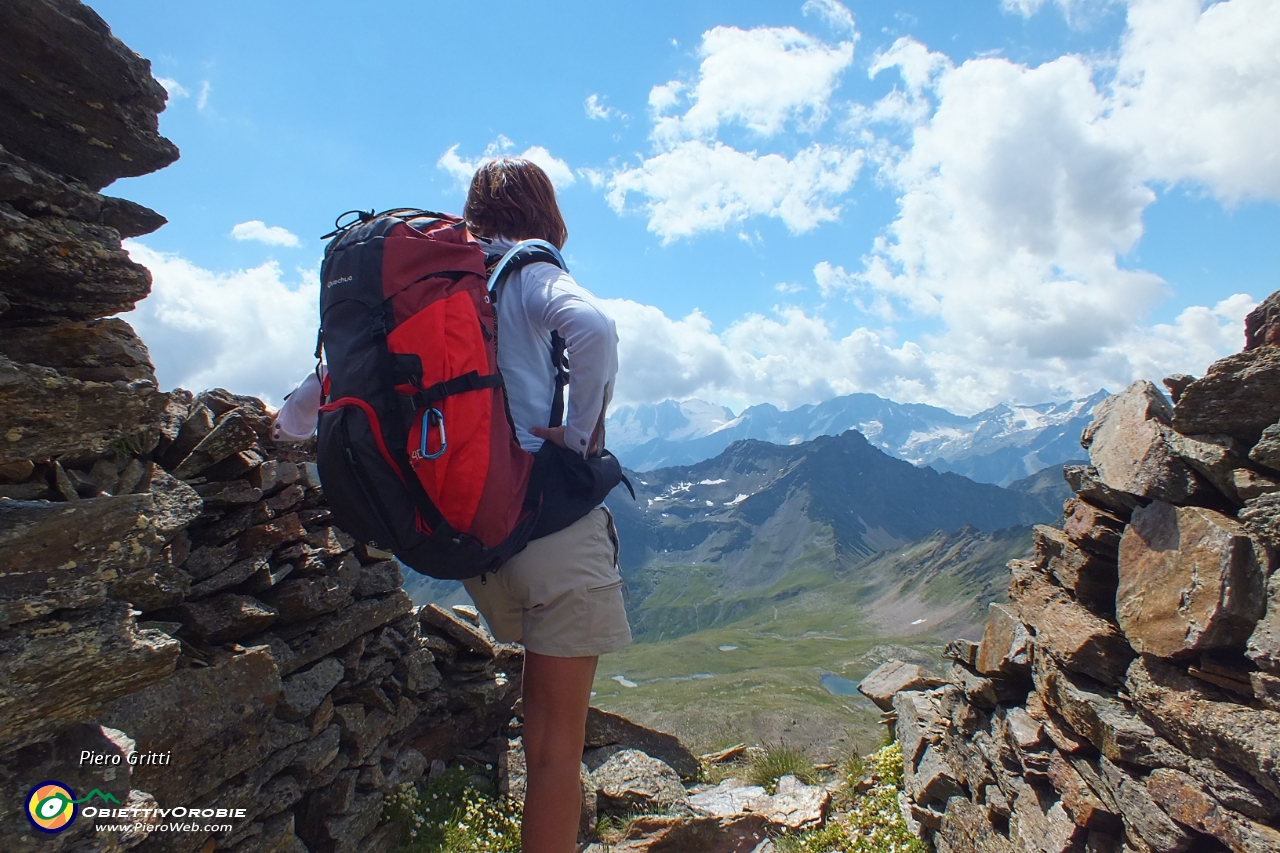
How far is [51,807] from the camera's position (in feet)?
11.4

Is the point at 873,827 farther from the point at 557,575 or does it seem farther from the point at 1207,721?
the point at 557,575

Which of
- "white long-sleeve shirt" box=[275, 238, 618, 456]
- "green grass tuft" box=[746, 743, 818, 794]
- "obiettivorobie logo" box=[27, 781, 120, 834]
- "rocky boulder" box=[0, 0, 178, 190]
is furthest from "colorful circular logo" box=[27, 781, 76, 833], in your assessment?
"green grass tuft" box=[746, 743, 818, 794]

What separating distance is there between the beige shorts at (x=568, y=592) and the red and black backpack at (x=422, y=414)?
0.52 ft

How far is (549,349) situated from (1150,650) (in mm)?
6591

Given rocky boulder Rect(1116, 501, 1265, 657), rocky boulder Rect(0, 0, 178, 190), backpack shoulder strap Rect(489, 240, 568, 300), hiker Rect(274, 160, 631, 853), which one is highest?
rocky boulder Rect(0, 0, 178, 190)

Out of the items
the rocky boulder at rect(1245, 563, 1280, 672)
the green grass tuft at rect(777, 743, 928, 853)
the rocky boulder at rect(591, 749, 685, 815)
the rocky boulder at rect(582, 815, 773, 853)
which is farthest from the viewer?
the rocky boulder at rect(591, 749, 685, 815)

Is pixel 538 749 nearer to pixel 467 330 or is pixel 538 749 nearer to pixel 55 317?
pixel 467 330

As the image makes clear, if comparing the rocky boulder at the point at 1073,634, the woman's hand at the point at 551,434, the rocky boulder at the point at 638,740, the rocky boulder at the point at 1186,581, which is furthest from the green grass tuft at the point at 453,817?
the rocky boulder at the point at 1186,581

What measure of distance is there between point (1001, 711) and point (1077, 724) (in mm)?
2072

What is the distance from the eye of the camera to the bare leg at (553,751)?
4.58 metres

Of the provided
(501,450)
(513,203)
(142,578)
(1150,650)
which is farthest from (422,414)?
(1150,650)

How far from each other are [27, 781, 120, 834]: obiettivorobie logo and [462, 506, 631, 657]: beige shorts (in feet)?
7.34

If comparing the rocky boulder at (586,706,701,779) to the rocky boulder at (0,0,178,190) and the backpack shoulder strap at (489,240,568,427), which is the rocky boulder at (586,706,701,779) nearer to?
the backpack shoulder strap at (489,240,568,427)

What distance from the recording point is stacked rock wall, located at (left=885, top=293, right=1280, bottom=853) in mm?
5980
